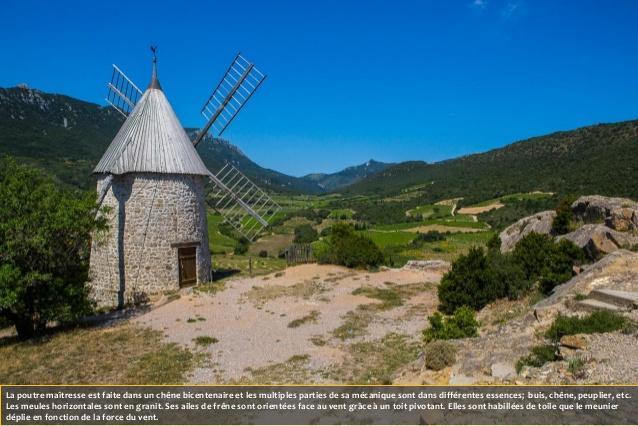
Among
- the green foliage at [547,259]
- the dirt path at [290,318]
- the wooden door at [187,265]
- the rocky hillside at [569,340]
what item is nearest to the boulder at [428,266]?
the dirt path at [290,318]

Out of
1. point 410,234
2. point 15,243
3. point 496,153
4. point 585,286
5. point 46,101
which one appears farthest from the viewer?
point 46,101

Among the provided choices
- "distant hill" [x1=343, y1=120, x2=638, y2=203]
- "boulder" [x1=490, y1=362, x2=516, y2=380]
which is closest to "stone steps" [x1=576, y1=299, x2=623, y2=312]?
"boulder" [x1=490, y1=362, x2=516, y2=380]

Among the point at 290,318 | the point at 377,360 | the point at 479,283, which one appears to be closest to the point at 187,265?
the point at 290,318

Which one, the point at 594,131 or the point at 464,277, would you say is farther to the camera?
the point at 594,131

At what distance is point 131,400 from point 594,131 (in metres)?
67.5

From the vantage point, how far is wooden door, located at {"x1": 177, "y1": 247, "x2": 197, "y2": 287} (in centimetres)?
1613

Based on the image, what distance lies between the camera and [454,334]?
8.50m

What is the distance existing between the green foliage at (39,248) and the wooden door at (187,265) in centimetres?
387

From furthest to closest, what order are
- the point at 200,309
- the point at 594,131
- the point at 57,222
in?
the point at 594,131 → the point at 200,309 → the point at 57,222

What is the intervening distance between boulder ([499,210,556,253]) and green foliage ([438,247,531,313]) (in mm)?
5340

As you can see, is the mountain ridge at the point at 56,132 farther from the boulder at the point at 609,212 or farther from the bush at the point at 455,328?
the bush at the point at 455,328

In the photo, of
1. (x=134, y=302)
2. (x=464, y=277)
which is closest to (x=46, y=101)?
(x=134, y=302)

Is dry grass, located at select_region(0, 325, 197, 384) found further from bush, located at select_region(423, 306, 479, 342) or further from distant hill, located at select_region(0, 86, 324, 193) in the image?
distant hill, located at select_region(0, 86, 324, 193)

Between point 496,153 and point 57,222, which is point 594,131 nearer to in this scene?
point 496,153
